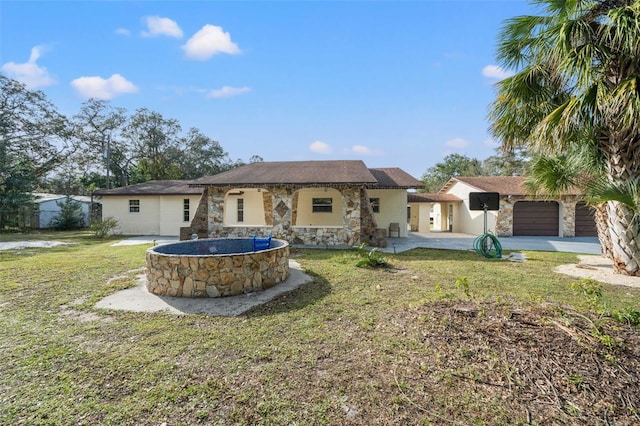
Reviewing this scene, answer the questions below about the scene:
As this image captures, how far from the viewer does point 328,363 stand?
11.7 feet

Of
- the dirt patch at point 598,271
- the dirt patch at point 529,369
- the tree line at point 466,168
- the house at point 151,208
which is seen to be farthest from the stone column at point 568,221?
the house at point 151,208

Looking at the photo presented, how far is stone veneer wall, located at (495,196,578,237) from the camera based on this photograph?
18.0 metres

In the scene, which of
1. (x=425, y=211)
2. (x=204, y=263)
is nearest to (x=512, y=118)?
(x=204, y=263)

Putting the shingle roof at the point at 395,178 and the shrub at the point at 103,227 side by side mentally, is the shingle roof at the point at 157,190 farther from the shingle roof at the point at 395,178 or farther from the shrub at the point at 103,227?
the shingle roof at the point at 395,178

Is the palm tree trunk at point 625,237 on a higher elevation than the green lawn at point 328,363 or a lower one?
higher

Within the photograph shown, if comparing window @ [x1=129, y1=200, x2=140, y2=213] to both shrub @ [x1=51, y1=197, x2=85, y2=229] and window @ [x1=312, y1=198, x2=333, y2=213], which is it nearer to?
shrub @ [x1=51, y1=197, x2=85, y2=229]

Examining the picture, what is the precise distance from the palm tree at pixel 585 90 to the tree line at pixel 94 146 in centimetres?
3064

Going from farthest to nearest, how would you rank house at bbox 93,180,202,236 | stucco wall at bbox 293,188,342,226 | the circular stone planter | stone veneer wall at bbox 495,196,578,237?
house at bbox 93,180,202,236, stucco wall at bbox 293,188,342,226, stone veneer wall at bbox 495,196,578,237, the circular stone planter

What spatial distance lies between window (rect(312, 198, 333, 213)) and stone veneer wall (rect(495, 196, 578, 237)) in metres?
10.4

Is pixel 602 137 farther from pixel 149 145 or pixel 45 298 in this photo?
pixel 149 145

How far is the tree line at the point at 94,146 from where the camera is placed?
26281 millimetres

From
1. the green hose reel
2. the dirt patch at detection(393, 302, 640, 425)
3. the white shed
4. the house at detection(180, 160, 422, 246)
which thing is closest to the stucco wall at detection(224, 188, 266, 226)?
the house at detection(180, 160, 422, 246)

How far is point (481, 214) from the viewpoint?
770 inches

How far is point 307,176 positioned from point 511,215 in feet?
43.7
